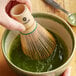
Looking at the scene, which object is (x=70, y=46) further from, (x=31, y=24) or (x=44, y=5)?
(x=44, y=5)

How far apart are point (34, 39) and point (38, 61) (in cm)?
7

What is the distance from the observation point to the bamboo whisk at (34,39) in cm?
52

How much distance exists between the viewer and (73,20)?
2.42 ft

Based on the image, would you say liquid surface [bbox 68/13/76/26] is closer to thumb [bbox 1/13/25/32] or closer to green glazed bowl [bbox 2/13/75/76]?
green glazed bowl [bbox 2/13/75/76]

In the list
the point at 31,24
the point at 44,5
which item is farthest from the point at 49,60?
the point at 44,5

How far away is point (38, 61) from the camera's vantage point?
0.60m

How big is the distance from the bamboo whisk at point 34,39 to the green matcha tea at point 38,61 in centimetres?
1

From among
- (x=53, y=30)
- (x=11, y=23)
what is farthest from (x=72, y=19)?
(x=11, y=23)

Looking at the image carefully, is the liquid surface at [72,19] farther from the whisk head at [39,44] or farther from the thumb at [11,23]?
the thumb at [11,23]

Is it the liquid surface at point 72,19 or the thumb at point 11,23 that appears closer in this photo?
the thumb at point 11,23

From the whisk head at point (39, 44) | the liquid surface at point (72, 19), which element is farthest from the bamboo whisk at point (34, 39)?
the liquid surface at point (72, 19)

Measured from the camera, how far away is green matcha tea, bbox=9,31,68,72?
0.58 meters

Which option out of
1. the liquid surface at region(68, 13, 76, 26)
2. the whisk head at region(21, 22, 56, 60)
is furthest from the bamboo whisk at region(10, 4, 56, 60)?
the liquid surface at region(68, 13, 76, 26)

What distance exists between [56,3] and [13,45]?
23 centimetres
